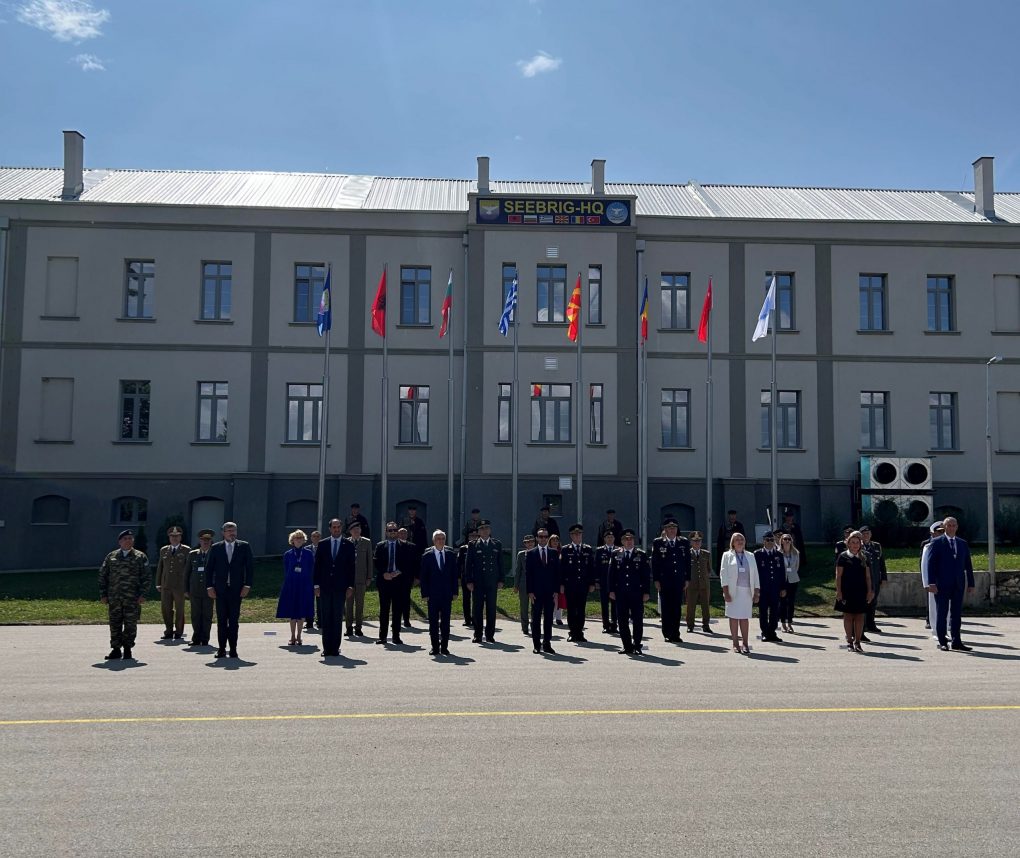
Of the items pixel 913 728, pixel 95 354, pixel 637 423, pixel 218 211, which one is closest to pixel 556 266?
pixel 637 423

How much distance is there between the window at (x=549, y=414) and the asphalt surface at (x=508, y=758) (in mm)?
17485

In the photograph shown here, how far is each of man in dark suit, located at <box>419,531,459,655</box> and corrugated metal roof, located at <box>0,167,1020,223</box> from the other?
1979cm

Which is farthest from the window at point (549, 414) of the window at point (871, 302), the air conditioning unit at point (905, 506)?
the window at point (871, 302)

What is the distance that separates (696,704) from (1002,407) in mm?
26660

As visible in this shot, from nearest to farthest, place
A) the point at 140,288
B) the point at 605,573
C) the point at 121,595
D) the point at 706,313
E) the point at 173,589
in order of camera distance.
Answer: the point at 121,595 → the point at 173,589 → the point at 605,573 → the point at 706,313 → the point at 140,288

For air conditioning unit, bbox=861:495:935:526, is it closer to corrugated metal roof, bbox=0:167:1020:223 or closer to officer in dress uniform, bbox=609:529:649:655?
corrugated metal roof, bbox=0:167:1020:223

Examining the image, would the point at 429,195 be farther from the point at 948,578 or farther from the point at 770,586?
the point at 948,578

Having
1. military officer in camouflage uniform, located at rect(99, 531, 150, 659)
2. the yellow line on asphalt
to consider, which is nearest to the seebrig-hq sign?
military officer in camouflage uniform, located at rect(99, 531, 150, 659)

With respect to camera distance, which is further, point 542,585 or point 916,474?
point 916,474

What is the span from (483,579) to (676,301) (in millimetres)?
18453

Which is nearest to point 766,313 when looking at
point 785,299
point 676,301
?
point 676,301

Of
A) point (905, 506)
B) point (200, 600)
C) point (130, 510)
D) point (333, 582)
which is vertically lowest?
point (200, 600)

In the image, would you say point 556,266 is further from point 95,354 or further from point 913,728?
point 913,728

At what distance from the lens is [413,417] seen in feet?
100.0
